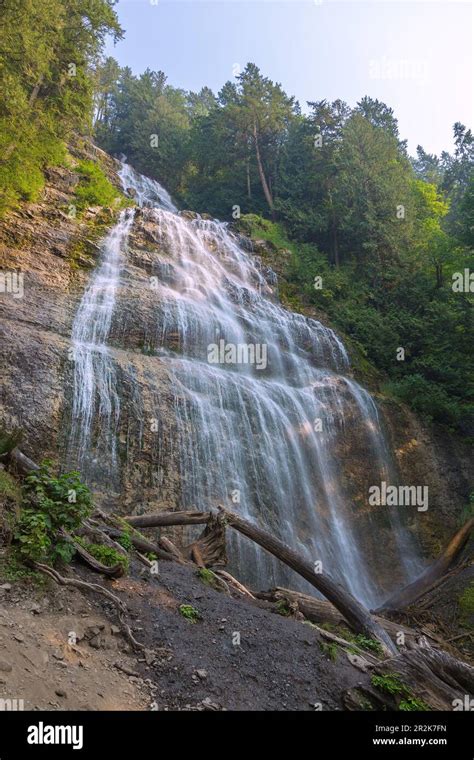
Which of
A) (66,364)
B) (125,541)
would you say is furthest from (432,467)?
(125,541)

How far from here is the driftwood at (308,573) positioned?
315 inches

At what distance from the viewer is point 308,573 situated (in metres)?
8.59

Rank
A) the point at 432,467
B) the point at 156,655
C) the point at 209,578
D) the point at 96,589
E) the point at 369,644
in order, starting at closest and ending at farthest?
1. the point at 156,655
2. the point at 96,589
3. the point at 369,644
4. the point at 209,578
5. the point at 432,467

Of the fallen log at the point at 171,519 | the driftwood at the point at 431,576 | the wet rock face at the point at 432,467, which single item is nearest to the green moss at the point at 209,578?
the fallen log at the point at 171,519

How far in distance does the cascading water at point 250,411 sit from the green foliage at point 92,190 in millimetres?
1795

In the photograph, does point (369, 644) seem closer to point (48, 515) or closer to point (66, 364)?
point (48, 515)

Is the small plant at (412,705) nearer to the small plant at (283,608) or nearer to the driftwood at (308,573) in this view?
the driftwood at (308,573)

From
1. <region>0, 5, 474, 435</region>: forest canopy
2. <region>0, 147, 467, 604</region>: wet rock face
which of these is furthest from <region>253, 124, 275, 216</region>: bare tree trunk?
<region>0, 147, 467, 604</region>: wet rock face

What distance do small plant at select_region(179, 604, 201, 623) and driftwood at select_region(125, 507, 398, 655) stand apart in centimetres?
285

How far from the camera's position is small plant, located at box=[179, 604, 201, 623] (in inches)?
242

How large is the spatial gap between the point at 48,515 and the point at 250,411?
920cm
